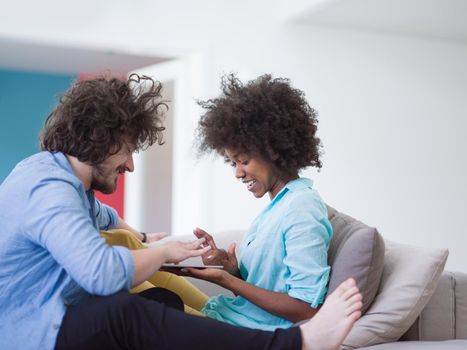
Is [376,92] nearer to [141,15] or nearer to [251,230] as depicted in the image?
[141,15]

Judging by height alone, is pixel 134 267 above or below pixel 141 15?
below

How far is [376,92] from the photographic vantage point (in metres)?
6.20

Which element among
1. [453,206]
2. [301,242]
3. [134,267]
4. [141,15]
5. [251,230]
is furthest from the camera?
[453,206]

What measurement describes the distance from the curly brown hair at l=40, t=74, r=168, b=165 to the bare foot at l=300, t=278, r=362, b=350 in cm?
75

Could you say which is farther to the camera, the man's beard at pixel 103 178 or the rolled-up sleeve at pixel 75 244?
the man's beard at pixel 103 178

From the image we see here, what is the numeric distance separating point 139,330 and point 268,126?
33.7 inches

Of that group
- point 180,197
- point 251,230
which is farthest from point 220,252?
point 180,197

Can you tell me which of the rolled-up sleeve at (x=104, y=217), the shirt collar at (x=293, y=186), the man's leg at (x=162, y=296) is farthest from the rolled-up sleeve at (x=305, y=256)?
the rolled-up sleeve at (x=104, y=217)

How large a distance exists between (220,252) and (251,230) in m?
0.13

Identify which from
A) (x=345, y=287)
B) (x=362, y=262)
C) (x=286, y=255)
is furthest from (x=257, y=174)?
(x=345, y=287)

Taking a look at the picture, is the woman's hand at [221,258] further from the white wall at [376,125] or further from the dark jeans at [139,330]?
the white wall at [376,125]

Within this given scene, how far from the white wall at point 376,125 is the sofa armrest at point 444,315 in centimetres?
327

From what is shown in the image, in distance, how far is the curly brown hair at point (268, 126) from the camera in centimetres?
244

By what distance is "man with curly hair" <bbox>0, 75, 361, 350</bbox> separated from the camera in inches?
73.2
